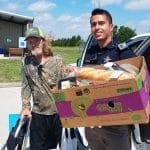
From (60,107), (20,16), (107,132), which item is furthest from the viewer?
(20,16)

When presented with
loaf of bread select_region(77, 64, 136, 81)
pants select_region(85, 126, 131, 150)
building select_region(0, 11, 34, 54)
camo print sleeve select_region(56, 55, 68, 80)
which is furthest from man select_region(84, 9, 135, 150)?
building select_region(0, 11, 34, 54)

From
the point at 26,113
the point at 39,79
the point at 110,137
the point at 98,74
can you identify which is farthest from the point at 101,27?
the point at 26,113

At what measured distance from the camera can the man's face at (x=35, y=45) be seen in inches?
187

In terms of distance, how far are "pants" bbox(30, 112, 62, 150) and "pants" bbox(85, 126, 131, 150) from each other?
992 mm

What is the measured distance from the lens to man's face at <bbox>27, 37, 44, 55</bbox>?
4.75m

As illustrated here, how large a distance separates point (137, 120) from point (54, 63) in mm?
1687

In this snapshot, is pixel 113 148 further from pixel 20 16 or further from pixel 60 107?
pixel 20 16

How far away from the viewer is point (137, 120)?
3383 mm

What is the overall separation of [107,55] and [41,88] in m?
1.20

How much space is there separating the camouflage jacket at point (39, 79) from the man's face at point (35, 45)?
0.14m

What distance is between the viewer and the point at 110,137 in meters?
3.92

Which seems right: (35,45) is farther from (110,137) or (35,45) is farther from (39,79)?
(110,137)

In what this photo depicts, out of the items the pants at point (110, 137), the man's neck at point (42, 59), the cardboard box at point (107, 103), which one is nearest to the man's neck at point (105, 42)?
the cardboard box at point (107, 103)

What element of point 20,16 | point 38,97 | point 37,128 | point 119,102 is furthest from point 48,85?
point 20,16
